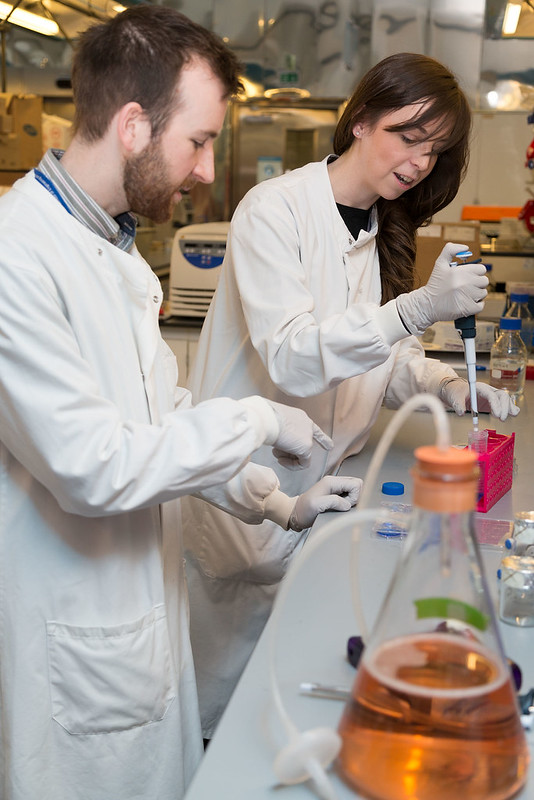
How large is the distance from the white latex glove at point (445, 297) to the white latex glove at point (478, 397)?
0.32 metres

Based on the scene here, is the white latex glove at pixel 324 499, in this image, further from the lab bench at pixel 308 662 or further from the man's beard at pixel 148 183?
the man's beard at pixel 148 183

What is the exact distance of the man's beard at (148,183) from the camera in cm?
126

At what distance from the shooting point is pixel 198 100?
1254 millimetres

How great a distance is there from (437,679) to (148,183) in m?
0.83

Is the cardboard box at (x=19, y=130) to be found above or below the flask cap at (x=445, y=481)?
below

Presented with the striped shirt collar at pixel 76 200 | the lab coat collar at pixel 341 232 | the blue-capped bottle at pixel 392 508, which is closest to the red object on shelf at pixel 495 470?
the blue-capped bottle at pixel 392 508

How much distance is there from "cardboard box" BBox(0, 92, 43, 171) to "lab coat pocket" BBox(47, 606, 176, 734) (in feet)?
14.5

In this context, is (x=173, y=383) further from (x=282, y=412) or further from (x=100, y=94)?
(x=100, y=94)

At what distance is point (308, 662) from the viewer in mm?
1037

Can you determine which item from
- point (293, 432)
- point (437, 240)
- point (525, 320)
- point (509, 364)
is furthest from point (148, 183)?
point (437, 240)

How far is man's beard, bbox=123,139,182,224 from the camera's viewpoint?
1258 millimetres

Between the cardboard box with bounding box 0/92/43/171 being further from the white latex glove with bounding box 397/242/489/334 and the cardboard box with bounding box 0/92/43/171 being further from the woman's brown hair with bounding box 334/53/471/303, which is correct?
the white latex glove with bounding box 397/242/489/334

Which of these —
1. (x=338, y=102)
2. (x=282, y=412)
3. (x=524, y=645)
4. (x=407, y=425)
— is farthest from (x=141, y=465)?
(x=338, y=102)

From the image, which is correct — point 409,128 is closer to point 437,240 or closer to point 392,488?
point 392,488
